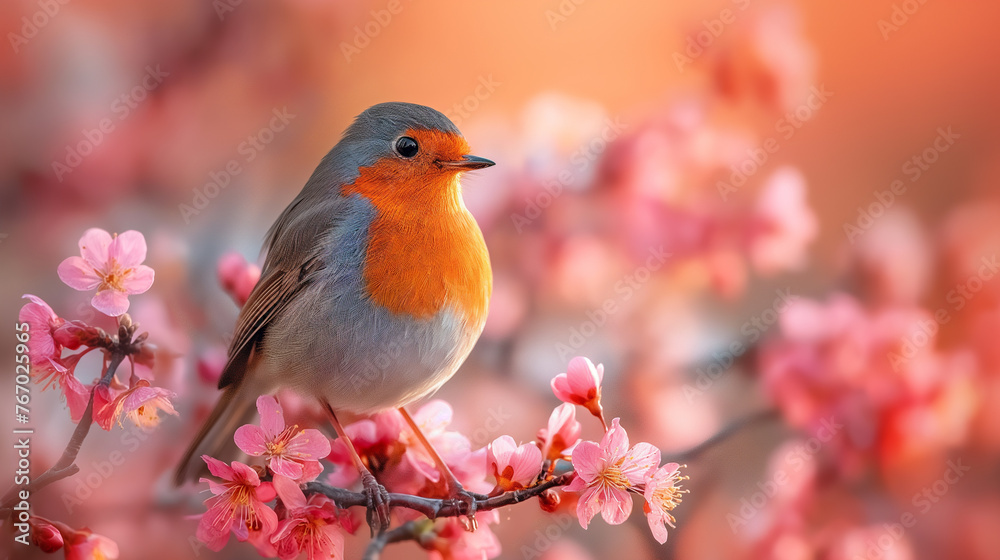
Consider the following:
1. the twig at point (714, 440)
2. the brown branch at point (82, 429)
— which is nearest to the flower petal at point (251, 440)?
the brown branch at point (82, 429)

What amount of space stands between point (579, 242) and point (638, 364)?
365mm

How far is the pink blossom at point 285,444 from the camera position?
3.72ft

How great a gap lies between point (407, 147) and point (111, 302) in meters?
0.58

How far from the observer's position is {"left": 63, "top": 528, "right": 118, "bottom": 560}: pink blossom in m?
1.21

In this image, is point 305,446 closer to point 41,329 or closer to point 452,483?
point 452,483

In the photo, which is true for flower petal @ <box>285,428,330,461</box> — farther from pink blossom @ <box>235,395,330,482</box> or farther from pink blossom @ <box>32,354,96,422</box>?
pink blossom @ <box>32,354,96,422</box>

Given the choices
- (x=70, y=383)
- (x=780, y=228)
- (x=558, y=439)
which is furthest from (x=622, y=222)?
(x=70, y=383)

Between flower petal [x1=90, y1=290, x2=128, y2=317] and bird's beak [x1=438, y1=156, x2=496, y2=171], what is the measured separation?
594 mm

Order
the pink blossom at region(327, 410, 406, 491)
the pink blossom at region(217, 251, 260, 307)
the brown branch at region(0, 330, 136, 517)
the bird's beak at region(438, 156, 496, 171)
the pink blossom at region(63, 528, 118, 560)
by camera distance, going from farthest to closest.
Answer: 1. the pink blossom at region(217, 251, 260, 307)
2. the pink blossom at region(327, 410, 406, 491)
3. the bird's beak at region(438, 156, 496, 171)
4. the pink blossom at region(63, 528, 118, 560)
5. the brown branch at region(0, 330, 136, 517)

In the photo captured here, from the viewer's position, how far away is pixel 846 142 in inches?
89.9

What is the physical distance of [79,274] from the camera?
116 centimetres

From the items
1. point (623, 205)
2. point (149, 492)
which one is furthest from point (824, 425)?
point (149, 492)

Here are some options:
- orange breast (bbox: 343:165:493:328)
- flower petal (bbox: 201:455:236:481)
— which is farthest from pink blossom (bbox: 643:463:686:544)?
flower petal (bbox: 201:455:236:481)

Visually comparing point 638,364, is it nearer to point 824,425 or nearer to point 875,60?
point 824,425
